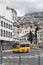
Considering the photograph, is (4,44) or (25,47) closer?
(25,47)

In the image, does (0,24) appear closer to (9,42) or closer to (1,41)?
(1,41)

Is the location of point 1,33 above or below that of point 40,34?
above

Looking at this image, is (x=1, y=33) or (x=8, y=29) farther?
(x=8, y=29)

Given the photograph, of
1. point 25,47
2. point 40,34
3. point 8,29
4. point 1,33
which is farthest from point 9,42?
point 40,34

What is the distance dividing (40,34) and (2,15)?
86.2 metres

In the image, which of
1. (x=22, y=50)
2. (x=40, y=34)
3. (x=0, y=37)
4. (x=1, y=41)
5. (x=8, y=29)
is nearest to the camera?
(x=22, y=50)

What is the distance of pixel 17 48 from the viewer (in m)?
52.5

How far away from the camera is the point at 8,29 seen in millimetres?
75000

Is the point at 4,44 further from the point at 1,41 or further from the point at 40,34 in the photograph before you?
the point at 40,34

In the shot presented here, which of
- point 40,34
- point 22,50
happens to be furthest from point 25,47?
A: point 40,34

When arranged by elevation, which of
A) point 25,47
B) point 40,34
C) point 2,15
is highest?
point 2,15

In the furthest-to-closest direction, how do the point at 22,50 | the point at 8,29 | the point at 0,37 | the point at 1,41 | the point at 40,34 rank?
1. the point at 40,34
2. the point at 8,29
3. the point at 1,41
4. the point at 0,37
5. the point at 22,50

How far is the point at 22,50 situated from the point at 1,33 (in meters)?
17.5

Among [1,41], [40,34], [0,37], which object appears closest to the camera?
[0,37]
